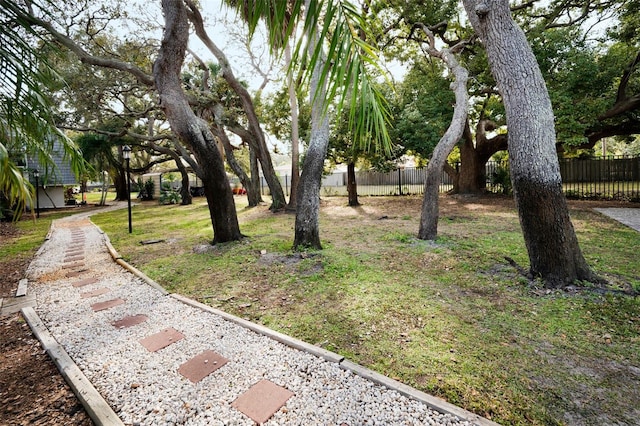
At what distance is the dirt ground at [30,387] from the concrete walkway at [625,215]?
9.28 m

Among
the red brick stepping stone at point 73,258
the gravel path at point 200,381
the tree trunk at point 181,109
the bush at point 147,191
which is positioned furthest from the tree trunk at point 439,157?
the bush at point 147,191

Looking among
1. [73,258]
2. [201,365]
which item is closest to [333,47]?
[201,365]

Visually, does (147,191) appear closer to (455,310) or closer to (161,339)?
(161,339)

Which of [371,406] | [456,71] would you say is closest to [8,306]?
[371,406]

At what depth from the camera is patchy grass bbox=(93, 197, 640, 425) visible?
1928 millimetres

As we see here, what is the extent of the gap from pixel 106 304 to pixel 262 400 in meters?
2.74

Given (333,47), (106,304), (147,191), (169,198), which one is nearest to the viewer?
(333,47)

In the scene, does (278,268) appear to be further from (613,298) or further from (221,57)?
(221,57)

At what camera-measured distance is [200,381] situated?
209 cm

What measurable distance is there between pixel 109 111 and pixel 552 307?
627 inches

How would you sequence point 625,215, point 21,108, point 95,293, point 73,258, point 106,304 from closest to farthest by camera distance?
1. point 21,108
2. point 106,304
3. point 95,293
4. point 73,258
5. point 625,215

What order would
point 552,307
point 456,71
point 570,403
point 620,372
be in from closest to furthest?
1. point 570,403
2. point 620,372
3. point 552,307
4. point 456,71

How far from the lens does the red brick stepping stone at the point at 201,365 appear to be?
215cm

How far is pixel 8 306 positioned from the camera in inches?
142
